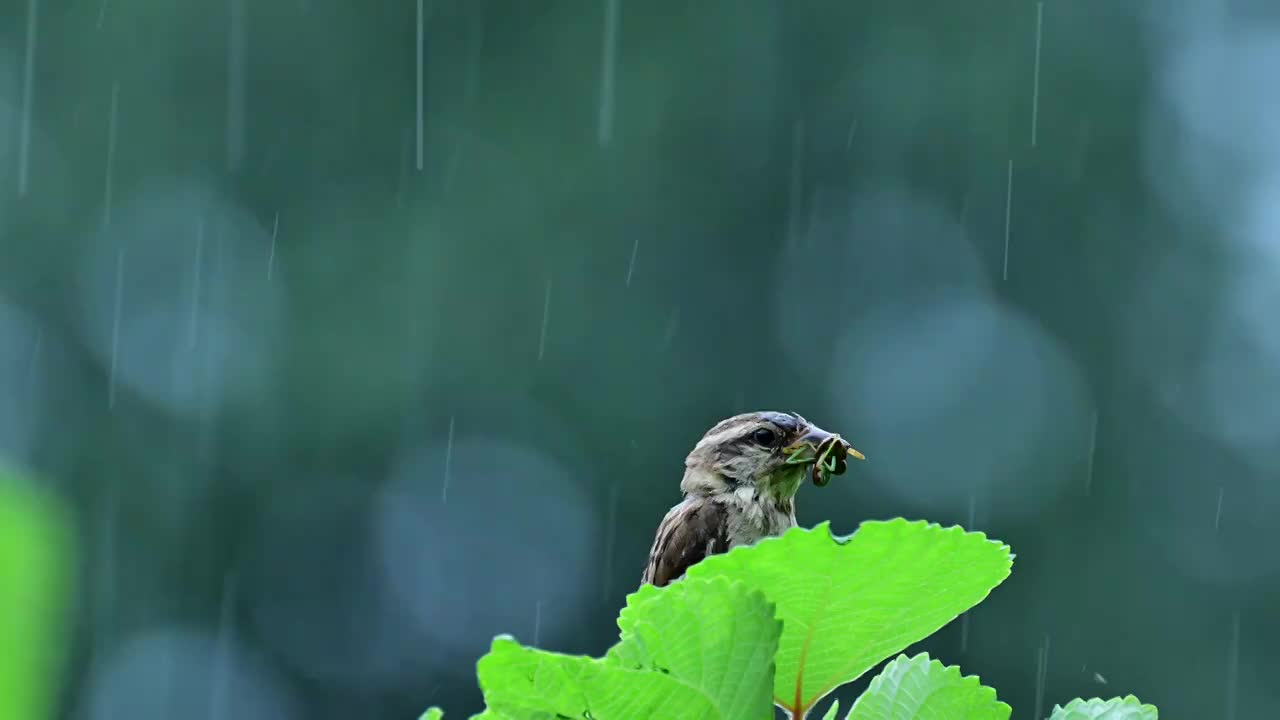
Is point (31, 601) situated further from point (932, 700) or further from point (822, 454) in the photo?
point (822, 454)

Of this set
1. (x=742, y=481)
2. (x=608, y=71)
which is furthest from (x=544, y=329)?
(x=742, y=481)

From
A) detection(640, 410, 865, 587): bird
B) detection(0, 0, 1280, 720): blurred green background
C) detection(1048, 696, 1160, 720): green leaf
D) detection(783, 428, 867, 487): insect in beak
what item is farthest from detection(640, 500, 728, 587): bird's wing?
detection(0, 0, 1280, 720): blurred green background

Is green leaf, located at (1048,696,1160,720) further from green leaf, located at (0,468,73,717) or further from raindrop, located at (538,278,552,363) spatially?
raindrop, located at (538,278,552,363)

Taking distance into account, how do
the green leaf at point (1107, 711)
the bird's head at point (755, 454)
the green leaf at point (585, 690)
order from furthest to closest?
the bird's head at point (755, 454) → the green leaf at point (1107, 711) → the green leaf at point (585, 690)

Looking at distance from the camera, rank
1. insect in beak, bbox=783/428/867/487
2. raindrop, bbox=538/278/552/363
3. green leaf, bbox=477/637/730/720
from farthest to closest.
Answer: raindrop, bbox=538/278/552/363 → insect in beak, bbox=783/428/867/487 → green leaf, bbox=477/637/730/720

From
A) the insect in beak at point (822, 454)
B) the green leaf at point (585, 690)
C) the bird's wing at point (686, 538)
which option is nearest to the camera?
the green leaf at point (585, 690)

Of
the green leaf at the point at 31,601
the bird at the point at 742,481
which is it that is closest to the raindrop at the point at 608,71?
the bird at the point at 742,481

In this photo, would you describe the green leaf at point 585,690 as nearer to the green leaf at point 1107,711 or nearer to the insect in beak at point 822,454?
the green leaf at point 1107,711
